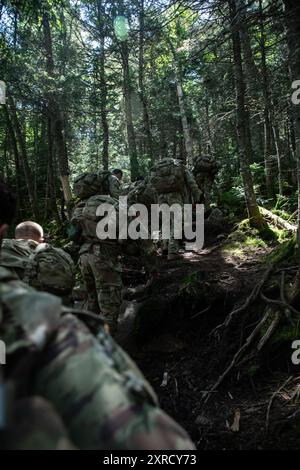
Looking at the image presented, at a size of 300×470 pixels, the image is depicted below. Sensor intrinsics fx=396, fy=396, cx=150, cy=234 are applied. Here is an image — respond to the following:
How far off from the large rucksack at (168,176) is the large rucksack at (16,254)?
598 cm

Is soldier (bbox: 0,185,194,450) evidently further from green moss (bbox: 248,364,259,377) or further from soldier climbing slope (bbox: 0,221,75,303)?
green moss (bbox: 248,364,259,377)

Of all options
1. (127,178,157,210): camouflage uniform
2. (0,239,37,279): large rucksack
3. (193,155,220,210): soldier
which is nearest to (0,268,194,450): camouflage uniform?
(0,239,37,279): large rucksack

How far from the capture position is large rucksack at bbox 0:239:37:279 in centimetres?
379

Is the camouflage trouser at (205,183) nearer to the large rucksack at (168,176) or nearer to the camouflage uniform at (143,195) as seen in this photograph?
the camouflage uniform at (143,195)

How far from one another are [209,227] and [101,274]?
20.3ft

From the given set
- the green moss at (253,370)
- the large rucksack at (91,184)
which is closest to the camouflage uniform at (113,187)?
the large rucksack at (91,184)

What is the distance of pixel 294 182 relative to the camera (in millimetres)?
14695

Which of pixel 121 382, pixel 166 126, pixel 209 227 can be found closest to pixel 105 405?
pixel 121 382

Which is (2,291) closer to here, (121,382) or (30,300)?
(30,300)

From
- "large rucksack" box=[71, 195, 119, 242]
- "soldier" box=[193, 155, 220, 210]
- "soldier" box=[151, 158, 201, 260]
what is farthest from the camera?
"soldier" box=[193, 155, 220, 210]

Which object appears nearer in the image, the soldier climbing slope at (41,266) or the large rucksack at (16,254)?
the soldier climbing slope at (41,266)

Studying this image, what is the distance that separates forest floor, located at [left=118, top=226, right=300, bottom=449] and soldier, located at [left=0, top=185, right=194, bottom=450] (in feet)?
9.56

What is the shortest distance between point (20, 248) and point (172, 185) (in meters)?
6.26
